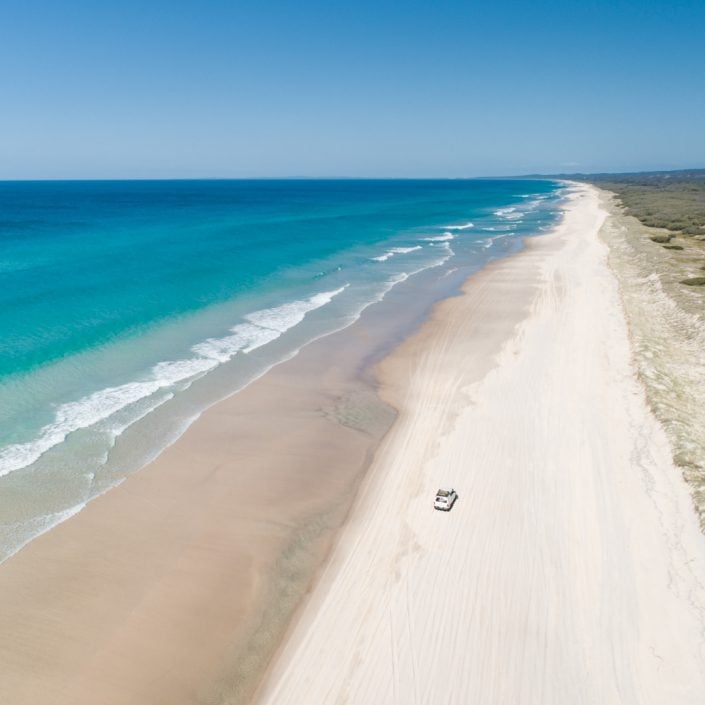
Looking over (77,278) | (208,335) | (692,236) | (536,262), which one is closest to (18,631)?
(208,335)

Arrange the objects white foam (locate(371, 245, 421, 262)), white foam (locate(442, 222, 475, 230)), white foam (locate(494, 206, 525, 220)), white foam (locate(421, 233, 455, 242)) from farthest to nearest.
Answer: white foam (locate(494, 206, 525, 220)), white foam (locate(442, 222, 475, 230)), white foam (locate(421, 233, 455, 242)), white foam (locate(371, 245, 421, 262))

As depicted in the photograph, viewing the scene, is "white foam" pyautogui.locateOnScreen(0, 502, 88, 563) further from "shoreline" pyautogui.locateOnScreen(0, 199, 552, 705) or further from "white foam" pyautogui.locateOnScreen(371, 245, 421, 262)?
"white foam" pyautogui.locateOnScreen(371, 245, 421, 262)

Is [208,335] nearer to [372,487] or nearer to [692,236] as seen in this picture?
[372,487]

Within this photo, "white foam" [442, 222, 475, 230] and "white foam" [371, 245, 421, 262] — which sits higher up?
"white foam" [371, 245, 421, 262]

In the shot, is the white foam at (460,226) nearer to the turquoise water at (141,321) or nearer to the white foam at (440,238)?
the turquoise water at (141,321)

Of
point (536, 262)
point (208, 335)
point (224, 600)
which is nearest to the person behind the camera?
point (224, 600)

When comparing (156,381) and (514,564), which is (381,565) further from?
(156,381)

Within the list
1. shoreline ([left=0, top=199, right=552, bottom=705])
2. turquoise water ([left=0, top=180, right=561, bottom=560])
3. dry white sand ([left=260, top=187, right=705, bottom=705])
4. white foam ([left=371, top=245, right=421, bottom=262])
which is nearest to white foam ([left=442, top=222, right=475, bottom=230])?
turquoise water ([left=0, top=180, right=561, bottom=560])
